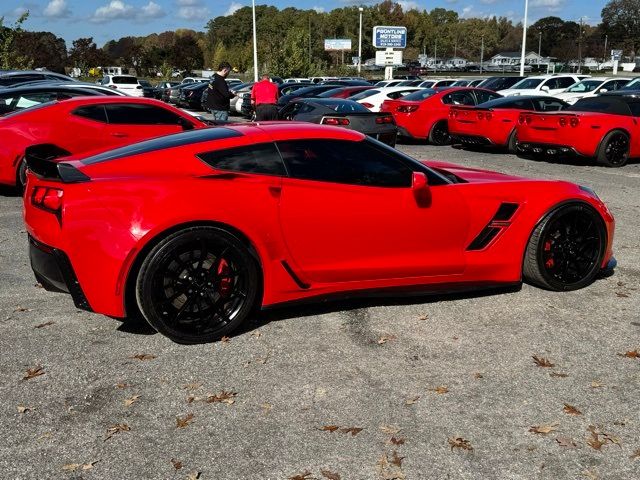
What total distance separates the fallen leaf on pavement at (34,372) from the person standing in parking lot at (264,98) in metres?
11.2

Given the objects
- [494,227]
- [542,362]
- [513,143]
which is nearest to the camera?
[542,362]

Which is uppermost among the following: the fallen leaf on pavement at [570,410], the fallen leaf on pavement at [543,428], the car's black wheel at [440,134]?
the car's black wheel at [440,134]

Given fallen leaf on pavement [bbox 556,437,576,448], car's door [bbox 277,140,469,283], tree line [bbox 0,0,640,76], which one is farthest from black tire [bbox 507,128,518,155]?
tree line [bbox 0,0,640,76]

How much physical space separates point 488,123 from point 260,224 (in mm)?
11679

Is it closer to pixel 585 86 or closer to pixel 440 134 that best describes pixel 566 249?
pixel 440 134

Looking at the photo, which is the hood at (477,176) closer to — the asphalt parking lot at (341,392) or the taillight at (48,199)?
the asphalt parking lot at (341,392)

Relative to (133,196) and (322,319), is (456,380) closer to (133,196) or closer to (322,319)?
(322,319)

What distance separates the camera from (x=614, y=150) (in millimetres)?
12781

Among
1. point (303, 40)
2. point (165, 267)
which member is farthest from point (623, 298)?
point (303, 40)

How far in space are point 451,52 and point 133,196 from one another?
6260 inches

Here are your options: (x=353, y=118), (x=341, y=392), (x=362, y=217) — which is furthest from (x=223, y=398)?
(x=353, y=118)

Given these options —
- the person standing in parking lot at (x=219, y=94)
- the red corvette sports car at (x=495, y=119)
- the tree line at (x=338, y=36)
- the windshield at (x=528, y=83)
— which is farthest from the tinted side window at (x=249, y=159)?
the tree line at (x=338, y=36)

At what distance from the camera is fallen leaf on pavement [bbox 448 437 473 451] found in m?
3.22

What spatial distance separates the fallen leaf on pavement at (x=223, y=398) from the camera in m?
3.67
